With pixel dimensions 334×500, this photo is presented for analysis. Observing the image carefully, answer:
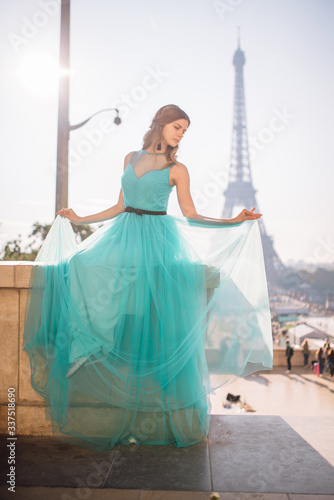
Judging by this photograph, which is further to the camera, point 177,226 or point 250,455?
point 177,226

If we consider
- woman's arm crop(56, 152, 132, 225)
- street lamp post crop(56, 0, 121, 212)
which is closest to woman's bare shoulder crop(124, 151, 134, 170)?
woman's arm crop(56, 152, 132, 225)

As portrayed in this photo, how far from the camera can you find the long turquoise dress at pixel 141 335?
114 inches

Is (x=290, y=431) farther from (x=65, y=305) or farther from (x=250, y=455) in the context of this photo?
(x=65, y=305)

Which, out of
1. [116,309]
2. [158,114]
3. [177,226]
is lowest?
[116,309]

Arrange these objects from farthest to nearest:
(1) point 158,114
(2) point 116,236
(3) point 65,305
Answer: (1) point 158,114, (2) point 116,236, (3) point 65,305

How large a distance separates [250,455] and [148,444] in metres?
0.61

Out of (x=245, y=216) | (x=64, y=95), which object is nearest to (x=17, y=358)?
(x=245, y=216)

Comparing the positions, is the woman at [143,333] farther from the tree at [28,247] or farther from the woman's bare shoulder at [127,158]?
the tree at [28,247]

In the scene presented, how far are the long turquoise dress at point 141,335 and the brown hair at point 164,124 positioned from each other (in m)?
0.60

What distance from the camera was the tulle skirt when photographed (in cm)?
289

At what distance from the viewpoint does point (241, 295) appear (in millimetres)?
3100

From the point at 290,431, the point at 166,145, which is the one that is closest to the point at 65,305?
the point at 166,145

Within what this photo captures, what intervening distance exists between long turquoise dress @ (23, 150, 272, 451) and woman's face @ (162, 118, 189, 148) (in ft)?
2.27

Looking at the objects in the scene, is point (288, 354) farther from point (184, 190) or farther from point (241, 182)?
point (241, 182)
